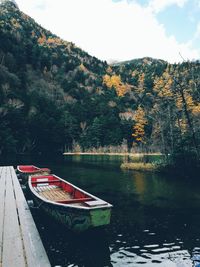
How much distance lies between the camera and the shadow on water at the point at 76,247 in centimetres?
751

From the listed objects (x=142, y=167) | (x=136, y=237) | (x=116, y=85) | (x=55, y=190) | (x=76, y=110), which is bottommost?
(x=136, y=237)

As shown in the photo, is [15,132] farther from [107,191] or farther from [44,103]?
[107,191]

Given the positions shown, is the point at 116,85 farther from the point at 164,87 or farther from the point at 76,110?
the point at 164,87

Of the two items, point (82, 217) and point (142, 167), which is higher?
point (142, 167)

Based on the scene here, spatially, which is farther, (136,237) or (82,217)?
(136,237)

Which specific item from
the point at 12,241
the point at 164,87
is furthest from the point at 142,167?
the point at 164,87

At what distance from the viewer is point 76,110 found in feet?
232

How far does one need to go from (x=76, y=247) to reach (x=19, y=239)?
261cm

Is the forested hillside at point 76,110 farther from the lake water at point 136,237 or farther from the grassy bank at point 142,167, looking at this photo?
the lake water at point 136,237

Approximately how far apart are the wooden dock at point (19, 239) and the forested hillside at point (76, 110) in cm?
1903

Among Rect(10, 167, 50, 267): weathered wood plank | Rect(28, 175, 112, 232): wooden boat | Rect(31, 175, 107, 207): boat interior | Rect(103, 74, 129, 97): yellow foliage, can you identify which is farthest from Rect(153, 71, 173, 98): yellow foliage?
Rect(103, 74, 129, 97): yellow foliage

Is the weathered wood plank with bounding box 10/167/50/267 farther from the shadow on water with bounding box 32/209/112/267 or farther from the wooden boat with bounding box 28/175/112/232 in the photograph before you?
the shadow on water with bounding box 32/209/112/267

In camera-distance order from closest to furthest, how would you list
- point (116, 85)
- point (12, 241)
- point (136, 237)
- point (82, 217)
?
point (12, 241) < point (82, 217) < point (136, 237) < point (116, 85)

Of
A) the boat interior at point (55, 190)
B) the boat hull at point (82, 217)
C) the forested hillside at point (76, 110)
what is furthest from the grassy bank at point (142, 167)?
the boat hull at point (82, 217)
